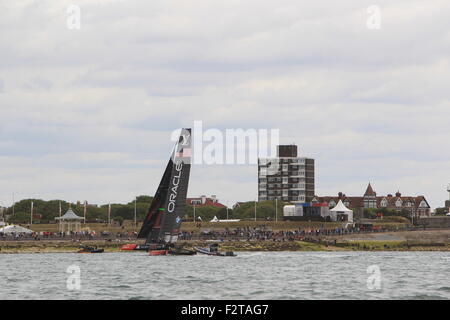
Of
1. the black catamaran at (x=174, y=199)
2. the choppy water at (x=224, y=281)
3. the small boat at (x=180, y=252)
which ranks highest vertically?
the black catamaran at (x=174, y=199)

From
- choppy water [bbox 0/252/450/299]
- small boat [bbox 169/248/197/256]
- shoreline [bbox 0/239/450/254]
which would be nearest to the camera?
choppy water [bbox 0/252/450/299]

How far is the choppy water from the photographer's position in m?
62.5

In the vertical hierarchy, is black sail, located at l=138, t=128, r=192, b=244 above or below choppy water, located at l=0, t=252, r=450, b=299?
above

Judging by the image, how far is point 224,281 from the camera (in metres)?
73.4

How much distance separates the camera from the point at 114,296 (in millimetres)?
61375

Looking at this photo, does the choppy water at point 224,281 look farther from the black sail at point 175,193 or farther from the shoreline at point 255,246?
the shoreline at point 255,246

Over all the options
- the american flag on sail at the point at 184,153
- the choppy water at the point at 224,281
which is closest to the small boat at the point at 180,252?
the american flag on sail at the point at 184,153

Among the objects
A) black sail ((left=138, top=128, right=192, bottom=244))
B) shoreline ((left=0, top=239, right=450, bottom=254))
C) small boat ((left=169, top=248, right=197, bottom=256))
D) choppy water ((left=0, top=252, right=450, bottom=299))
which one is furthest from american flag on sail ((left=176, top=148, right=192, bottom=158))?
shoreline ((left=0, top=239, right=450, bottom=254))

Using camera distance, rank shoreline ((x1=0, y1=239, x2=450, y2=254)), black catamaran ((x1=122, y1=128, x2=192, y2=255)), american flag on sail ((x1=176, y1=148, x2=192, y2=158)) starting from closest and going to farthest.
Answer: black catamaran ((x1=122, y1=128, x2=192, y2=255)), american flag on sail ((x1=176, y1=148, x2=192, y2=158)), shoreline ((x1=0, y1=239, x2=450, y2=254))

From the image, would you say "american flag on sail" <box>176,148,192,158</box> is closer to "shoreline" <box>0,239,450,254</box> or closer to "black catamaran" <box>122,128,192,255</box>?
"black catamaran" <box>122,128,192,255</box>

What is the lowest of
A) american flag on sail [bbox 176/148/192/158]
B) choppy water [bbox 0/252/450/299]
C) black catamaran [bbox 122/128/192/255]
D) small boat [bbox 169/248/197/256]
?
choppy water [bbox 0/252/450/299]

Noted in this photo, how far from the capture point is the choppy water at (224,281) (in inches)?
2461

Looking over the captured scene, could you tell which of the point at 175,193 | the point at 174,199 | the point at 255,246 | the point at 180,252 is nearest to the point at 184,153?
the point at 175,193
